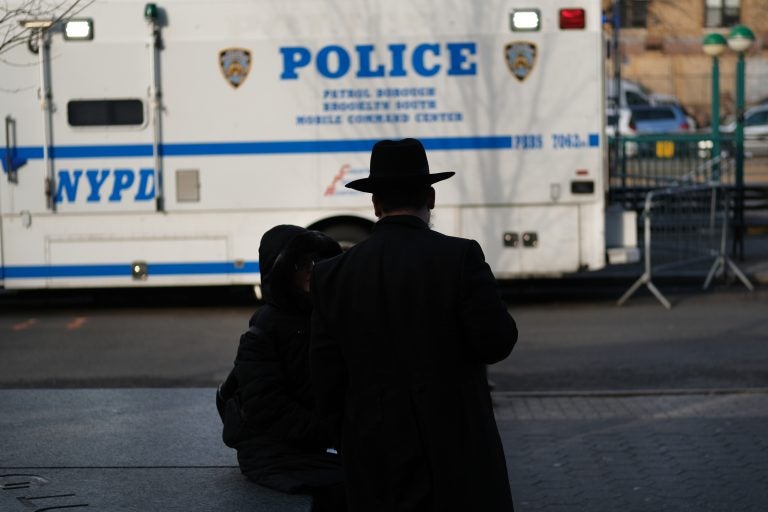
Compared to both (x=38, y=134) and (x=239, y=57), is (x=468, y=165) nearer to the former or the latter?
(x=239, y=57)

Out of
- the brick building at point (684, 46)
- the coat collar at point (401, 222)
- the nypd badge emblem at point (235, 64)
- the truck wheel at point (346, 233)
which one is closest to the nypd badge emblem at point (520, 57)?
the truck wheel at point (346, 233)

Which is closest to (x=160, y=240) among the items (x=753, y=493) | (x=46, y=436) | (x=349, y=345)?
(x=46, y=436)

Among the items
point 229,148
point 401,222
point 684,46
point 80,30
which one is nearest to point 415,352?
point 401,222

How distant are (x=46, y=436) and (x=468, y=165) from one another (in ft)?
20.8

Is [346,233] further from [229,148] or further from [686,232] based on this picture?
[686,232]

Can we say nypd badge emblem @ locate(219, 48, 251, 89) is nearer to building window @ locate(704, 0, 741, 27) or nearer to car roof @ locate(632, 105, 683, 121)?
car roof @ locate(632, 105, 683, 121)

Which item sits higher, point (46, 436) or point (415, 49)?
point (415, 49)

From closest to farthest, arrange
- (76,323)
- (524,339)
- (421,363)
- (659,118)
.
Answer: (421,363) < (524,339) < (76,323) < (659,118)

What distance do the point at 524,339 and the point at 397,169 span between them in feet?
23.5

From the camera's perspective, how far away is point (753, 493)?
601 cm

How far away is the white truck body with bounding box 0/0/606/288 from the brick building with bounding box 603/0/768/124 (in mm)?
32065

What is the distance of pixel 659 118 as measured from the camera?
118 ft

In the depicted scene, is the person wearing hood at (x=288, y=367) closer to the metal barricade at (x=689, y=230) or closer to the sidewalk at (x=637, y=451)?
the sidewalk at (x=637, y=451)

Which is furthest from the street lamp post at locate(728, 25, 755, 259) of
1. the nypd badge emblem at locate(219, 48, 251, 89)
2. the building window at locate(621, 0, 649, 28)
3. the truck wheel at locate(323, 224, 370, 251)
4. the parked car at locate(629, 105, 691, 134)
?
the building window at locate(621, 0, 649, 28)
